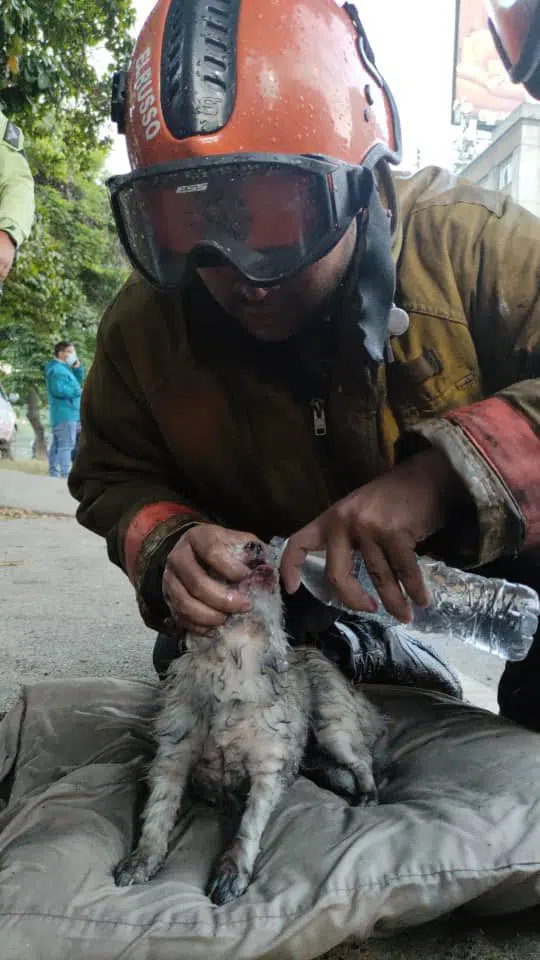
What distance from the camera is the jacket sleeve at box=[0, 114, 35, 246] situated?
413 centimetres

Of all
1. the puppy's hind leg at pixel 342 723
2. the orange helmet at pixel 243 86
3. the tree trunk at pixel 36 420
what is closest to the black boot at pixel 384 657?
the puppy's hind leg at pixel 342 723

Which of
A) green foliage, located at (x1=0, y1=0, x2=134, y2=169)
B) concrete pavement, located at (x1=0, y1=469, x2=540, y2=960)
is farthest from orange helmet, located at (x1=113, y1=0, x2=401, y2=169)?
green foliage, located at (x1=0, y1=0, x2=134, y2=169)

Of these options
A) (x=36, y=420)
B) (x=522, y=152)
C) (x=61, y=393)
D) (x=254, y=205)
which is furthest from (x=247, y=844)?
(x=522, y=152)

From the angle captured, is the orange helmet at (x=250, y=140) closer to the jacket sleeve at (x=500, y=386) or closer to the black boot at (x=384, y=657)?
the jacket sleeve at (x=500, y=386)

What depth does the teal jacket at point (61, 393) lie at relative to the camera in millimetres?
13109

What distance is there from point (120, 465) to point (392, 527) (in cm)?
117

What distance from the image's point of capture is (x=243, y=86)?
1.76m

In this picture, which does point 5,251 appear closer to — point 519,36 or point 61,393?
point 519,36

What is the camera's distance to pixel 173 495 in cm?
236

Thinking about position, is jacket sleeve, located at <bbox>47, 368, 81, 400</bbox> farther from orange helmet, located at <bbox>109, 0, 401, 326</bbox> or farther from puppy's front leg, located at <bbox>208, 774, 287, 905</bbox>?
puppy's front leg, located at <bbox>208, 774, 287, 905</bbox>

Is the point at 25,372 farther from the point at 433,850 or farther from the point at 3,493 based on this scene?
the point at 433,850

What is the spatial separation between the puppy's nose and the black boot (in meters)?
0.85

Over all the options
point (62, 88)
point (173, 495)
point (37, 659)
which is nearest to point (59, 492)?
point (62, 88)

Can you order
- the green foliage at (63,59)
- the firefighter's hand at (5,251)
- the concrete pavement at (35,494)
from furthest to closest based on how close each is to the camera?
the concrete pavement at (35,494) < the green foliage at (63,59) < the firefighter's hand at (5,251)
